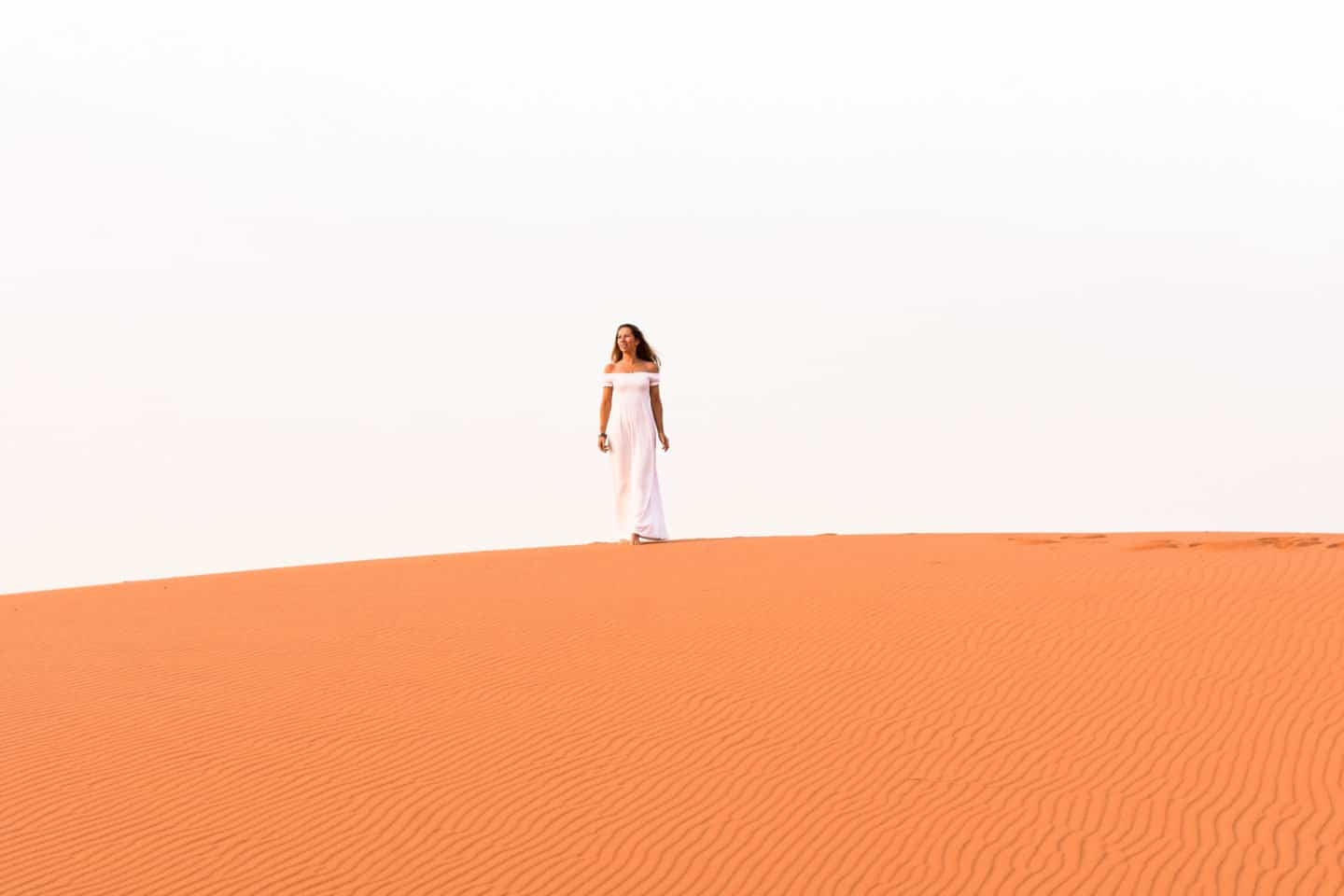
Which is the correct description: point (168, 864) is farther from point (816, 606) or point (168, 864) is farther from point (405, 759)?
point (816, 606)

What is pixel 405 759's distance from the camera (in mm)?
7570

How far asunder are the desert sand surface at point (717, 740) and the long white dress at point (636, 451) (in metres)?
4.33

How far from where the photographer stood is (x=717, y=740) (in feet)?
24.7

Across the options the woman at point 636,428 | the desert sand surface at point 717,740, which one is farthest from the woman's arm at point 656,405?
the desert sand surface at point 717,740

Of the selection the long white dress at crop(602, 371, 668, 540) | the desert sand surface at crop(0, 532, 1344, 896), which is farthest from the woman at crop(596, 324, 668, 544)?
the desert sand surface at crop(0, 532, 1344, 896)

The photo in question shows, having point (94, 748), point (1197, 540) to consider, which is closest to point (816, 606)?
point (94, 748)

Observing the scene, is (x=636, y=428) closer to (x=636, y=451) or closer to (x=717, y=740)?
(x=636, y=451)

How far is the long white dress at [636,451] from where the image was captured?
16.8m

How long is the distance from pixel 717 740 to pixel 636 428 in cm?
941

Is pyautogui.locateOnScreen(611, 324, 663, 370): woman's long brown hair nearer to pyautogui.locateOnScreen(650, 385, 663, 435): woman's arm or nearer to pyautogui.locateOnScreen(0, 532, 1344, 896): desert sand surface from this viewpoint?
pyautogui.locateOnScreen(650, 385, 663, 435): woman's arm

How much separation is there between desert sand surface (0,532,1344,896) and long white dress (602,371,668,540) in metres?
4.33

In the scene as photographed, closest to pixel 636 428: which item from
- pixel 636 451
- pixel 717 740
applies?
pixel 636 451

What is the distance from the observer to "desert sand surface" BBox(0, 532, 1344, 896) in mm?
6078

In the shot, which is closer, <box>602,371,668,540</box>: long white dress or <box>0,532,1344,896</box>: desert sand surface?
<box>0,532,1344,896</box>: desert sand surface
